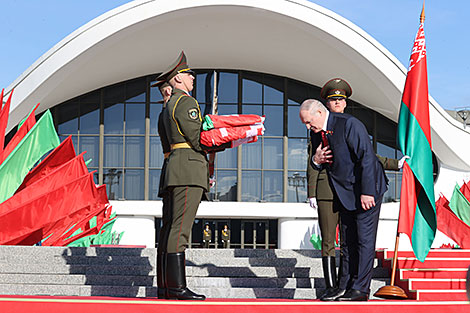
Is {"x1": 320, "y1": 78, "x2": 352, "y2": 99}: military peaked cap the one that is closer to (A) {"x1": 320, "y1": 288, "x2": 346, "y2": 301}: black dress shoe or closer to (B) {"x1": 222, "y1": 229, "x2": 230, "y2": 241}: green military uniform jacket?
(A) {"x1": 320, "y1": 288, "x2": 346, "y2": 301}: black dress shoe

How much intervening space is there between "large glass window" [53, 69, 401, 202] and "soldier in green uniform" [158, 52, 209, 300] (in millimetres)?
19278

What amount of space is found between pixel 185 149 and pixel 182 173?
0.58 feet

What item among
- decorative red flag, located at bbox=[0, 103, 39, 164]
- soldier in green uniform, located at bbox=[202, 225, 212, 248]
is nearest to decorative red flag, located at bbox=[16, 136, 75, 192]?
decorative red flag, located at bbox=[0, 103, 39, 164]

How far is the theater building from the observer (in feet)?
66.7

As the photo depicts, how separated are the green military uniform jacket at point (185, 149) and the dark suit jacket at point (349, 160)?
1.00 meters

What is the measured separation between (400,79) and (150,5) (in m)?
9.35

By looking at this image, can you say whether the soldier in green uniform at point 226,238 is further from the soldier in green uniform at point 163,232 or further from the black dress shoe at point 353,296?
the black dress shoe at point 353,296

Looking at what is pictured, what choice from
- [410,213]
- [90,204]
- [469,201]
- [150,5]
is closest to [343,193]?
[410,213]

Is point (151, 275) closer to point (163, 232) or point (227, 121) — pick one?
point (163, 232)

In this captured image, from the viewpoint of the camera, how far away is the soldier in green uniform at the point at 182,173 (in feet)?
12.8

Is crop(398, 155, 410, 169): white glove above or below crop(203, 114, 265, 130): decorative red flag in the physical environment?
below

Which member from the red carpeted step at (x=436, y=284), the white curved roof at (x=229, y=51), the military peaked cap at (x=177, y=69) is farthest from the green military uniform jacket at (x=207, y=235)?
the military peaked cap at (x=177, y=69)

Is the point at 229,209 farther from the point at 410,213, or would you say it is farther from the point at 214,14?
the point at 410,213

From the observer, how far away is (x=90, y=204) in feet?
25.0
